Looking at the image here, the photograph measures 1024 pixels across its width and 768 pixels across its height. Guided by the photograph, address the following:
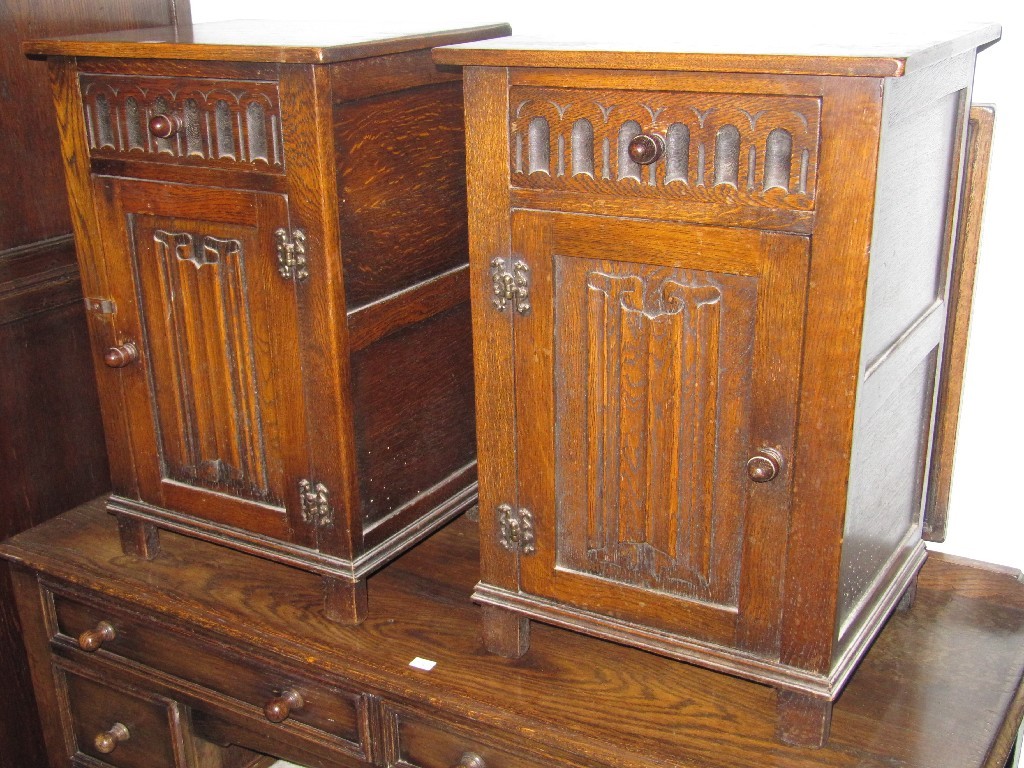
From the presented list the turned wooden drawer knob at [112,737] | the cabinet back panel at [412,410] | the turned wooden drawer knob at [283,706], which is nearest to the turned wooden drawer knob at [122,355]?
the cabinet back panel at [412,410]

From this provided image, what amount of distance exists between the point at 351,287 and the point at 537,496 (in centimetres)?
41

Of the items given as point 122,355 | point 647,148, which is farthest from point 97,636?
point 647,148

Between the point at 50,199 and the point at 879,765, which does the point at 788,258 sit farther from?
the point at 50,199

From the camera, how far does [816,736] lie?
1.40m

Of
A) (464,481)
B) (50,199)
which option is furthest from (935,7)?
(50,199)

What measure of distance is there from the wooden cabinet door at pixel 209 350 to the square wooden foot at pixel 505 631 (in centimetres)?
34

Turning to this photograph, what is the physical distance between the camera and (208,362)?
5.64ft

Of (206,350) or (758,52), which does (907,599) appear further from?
(206,350)

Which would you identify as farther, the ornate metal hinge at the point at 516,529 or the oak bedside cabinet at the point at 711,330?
the ornate metal hinge at the point at 516,529

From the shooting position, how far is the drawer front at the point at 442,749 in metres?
1.56

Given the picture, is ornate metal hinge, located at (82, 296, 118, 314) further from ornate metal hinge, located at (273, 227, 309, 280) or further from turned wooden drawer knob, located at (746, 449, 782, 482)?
turned wooden drawer knob, located at (746, 449, 782, 482)

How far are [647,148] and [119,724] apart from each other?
147cm

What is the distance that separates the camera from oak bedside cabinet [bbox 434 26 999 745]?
1.19 metres

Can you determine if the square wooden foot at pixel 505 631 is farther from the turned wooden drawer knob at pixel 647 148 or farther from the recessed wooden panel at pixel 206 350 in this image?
the turned wooden drawer knob at pixel 647 148
